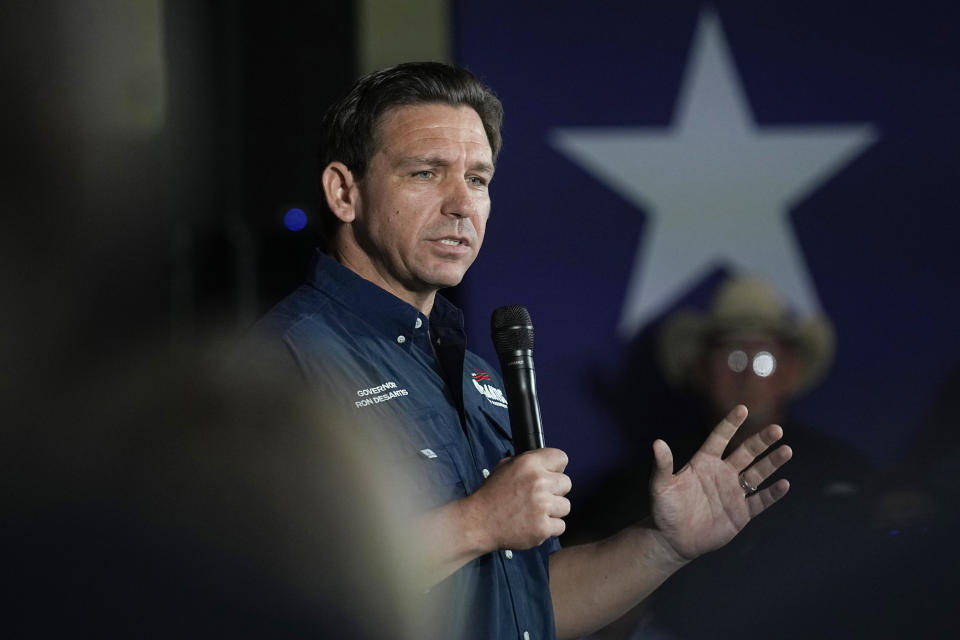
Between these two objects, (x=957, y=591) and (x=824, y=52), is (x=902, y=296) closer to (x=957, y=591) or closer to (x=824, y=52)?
(x=824, y=52)

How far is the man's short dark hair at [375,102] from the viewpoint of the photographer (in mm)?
1972

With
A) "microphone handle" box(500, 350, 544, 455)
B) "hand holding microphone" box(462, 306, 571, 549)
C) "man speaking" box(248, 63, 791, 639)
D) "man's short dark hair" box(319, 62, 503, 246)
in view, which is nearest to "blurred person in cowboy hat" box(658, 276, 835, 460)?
"man speaking" box(248, 63, 791, 639)

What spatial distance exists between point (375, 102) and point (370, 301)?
15.8 inches

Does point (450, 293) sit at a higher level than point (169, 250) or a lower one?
lower

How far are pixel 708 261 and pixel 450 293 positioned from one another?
836mm

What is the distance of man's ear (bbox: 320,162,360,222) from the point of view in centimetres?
197

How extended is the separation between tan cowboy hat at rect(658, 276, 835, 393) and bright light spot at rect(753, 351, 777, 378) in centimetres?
8

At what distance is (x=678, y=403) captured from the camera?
3.61m

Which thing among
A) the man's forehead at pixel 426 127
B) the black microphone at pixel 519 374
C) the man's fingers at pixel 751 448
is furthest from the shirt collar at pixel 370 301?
the man's fingers at pixel 751 448

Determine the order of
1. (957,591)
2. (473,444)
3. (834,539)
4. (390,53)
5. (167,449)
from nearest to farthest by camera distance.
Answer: (167,449) < (473,444) < (957,591) < (834,539) < (390,53)

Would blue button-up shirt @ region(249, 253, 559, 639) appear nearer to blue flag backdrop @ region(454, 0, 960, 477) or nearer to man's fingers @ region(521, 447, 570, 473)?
man's fingers @ region(521, 447, 570, 473)

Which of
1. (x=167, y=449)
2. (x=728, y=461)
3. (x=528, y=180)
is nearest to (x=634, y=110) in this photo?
(x=528, y=180)

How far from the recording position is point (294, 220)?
3.65 metres

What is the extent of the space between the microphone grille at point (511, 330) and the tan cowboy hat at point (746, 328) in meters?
1.89
